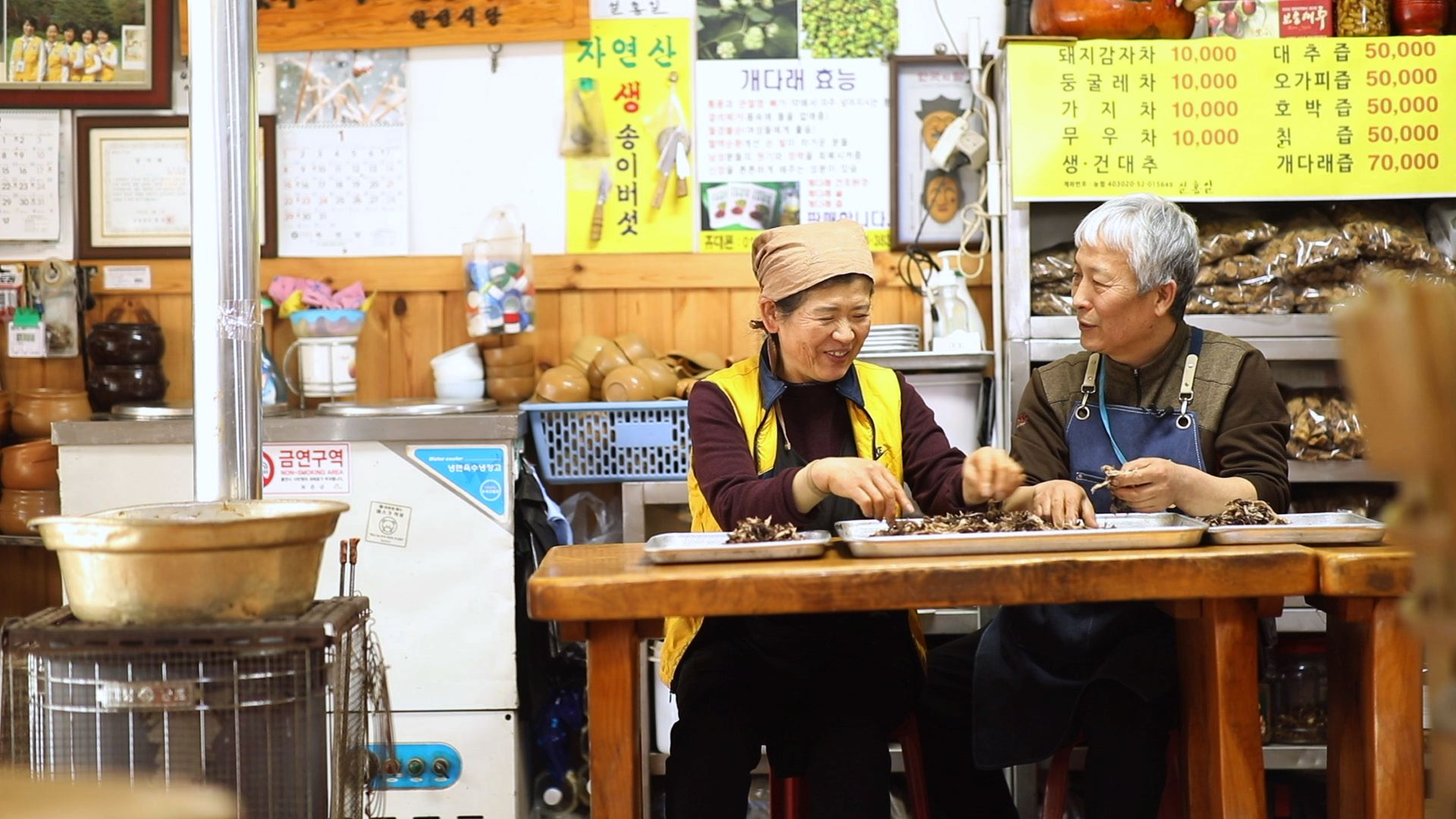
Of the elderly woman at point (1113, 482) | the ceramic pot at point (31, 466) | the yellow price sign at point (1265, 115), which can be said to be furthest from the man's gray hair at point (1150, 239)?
the ceramic pot at point (31, 466)

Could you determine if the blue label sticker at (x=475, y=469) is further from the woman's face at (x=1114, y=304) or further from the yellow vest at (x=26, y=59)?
the yellow vest at (x=26, y=59)

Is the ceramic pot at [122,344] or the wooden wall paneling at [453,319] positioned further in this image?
the wooden wall paneling at [453,319]

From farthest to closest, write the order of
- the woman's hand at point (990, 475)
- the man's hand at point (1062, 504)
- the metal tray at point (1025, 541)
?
1. the woman's hand at point (990, 475)
2. the man's hand at point (1062, 504)
3. the metal tray at point (1025, 541)

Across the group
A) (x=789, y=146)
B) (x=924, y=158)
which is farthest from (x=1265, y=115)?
(x=789, y=146)

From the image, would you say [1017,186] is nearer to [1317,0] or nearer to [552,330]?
[1317,0]

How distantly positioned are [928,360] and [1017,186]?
506mm

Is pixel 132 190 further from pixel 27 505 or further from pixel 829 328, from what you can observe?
pixel 829 328

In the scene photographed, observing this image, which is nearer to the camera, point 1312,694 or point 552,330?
point 1312,694

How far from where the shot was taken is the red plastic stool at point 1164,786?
8.02ft

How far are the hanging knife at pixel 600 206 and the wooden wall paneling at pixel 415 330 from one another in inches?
19.2

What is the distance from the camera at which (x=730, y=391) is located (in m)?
2.58

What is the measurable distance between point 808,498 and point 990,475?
34 centimetres

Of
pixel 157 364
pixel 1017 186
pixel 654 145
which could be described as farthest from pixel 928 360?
pixel 157 364

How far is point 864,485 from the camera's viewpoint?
7.22 ft
